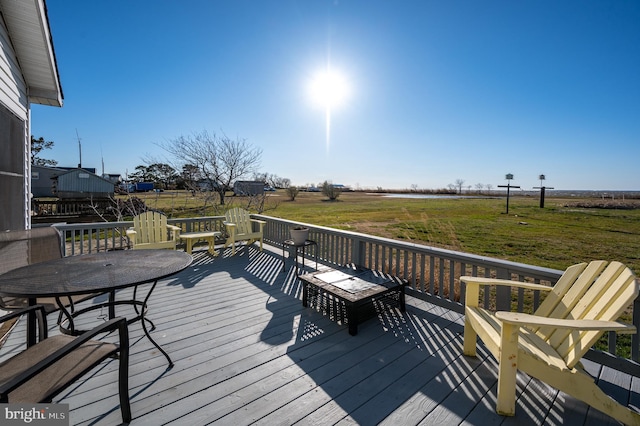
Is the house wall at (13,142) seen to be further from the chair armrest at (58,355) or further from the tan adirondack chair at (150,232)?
the chair armrest at (58,355)

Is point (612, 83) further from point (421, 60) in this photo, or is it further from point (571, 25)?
point (421, 60)

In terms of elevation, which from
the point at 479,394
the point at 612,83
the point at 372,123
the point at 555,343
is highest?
the point at 612,83

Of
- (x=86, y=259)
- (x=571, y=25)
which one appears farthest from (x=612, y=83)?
(x=86, y=259)

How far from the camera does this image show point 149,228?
15.7 feet

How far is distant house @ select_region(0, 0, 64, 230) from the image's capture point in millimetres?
2942

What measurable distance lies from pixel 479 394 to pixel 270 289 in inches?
99.2

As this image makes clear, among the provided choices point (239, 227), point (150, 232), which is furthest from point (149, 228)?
point (239, 227)

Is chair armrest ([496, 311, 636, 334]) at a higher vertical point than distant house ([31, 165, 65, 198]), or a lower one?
lower

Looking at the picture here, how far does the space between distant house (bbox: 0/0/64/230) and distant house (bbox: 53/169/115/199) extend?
18.5 metres

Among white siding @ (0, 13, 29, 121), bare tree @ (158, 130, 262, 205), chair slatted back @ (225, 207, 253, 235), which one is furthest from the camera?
bare tree @ (158, 130, 262, 205)

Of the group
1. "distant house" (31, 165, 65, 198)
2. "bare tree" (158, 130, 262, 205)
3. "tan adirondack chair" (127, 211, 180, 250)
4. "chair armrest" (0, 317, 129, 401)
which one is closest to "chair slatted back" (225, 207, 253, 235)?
"tan adirondack chair" (127, 211, 180, 250)

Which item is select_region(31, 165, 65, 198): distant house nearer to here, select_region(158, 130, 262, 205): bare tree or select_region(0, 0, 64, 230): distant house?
select_region(158, 130, 262, 205): bare tree

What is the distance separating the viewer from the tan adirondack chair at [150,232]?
14.9ft

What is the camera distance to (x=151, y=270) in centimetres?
196
